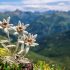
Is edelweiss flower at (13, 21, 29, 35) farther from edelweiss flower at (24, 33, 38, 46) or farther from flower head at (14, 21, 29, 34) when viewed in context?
edelweiss flower at (24, 33, 38, 46)

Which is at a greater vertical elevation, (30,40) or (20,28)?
(20,28)

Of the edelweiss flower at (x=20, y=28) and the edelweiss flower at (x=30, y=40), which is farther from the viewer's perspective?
the edelweiss flower at (x=20, y=28)

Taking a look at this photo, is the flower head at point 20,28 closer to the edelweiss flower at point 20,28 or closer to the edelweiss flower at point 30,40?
the edelweiss flower at point 20,28

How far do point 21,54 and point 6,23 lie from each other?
1.09m

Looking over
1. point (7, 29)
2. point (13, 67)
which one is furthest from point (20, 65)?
point (7, 29)

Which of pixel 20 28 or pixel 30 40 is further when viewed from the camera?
pixel 20 28

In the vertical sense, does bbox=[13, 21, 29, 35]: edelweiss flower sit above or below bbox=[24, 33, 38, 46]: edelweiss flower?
above

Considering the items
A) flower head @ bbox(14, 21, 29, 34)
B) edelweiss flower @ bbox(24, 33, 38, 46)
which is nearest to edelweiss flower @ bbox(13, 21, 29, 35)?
flower head @ bbox(14, 21, 29, 34)

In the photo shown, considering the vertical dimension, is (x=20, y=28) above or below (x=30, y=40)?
above

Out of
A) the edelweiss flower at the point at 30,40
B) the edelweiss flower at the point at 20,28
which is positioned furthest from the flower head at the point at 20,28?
the edelweiss flower at the point at 30,40

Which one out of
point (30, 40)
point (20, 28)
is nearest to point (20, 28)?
point (20, 28)

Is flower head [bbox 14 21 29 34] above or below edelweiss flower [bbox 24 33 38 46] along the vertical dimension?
above

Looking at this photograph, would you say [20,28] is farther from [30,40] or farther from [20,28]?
[30,40]

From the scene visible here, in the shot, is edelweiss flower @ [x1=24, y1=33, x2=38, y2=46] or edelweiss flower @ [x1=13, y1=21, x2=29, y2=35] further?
edelweiss flower @ [x1=13, y1=21, x2=29, y2=35]
